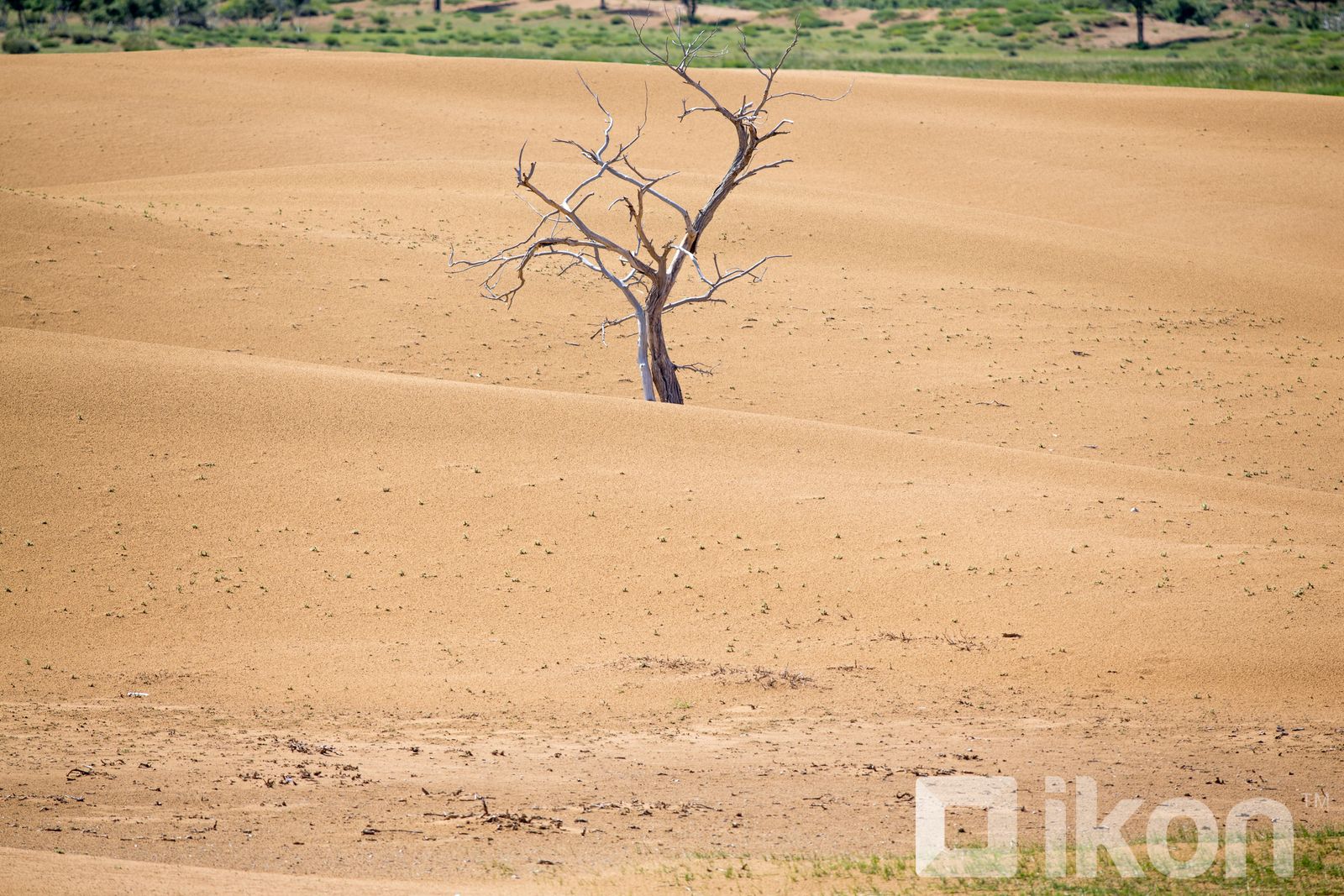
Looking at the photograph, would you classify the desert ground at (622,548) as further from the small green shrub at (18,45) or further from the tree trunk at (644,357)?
the small green shrub at (18,45)

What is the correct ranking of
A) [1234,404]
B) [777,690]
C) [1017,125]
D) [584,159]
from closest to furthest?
[777,690] < [1234,404] < [584,159] < [1017,125]

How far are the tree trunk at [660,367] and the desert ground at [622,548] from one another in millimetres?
2127

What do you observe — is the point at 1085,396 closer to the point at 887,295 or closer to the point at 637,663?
the point at 887,295

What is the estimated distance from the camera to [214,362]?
1773cm

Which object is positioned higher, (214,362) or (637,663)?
(214,362)

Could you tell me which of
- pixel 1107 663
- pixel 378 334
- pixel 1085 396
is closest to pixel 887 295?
pixel 1085 396

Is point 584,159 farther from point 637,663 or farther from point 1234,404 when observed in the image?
point 637,663

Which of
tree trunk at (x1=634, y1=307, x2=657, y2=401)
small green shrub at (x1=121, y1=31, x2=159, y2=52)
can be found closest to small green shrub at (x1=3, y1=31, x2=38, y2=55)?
small green shrub at (x1=121, y1=31, x2=159, y2=52)

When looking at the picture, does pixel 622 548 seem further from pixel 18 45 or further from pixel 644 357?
pixel 18 45

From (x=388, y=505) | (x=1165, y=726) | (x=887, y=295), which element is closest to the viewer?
(x=1165, y=726)

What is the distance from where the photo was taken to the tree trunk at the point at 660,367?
19.5 meters

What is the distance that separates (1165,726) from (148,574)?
370 inches

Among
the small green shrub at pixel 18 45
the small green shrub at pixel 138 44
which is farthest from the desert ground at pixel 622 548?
the small green shrub at pixel 18 45

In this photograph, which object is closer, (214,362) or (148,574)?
(148,574)
